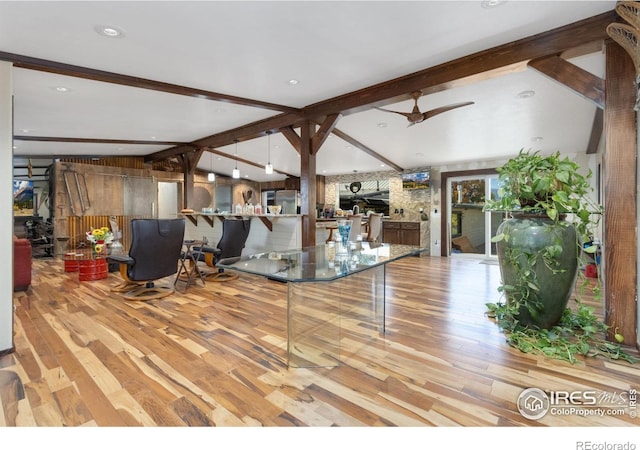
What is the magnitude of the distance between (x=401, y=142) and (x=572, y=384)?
17.8 ft

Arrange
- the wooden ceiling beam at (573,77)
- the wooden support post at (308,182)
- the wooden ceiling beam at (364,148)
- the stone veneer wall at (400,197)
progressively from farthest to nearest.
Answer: the stone veneer wall at (400,197) → the wooden ceiling beam at (364,148) → the wooden support post at (308,182) → the wooden ceiling beam at (573,77)

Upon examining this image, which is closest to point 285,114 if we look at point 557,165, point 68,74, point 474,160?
point 68,74

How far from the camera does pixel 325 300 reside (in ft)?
12.0

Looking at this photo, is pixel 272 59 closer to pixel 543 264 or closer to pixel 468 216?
pixel 543 264

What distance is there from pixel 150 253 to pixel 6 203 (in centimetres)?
150

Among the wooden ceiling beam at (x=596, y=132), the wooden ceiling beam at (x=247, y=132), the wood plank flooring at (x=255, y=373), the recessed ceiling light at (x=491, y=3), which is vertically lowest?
the wood plank flooring at (x=255, y=373)

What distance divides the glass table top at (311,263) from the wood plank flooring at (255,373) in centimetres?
71

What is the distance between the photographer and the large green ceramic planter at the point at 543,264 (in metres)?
2.62

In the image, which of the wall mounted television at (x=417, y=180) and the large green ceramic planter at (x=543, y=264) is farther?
the wall mounted television at (x=417, y=180)

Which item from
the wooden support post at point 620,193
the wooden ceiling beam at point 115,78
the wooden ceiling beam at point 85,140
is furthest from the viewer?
the wooden ceiling beam at point 85,140

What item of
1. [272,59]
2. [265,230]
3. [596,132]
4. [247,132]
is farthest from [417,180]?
[272,59]

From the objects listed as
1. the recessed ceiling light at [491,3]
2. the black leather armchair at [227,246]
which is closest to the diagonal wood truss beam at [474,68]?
the recessed ceiling light at [491,3]

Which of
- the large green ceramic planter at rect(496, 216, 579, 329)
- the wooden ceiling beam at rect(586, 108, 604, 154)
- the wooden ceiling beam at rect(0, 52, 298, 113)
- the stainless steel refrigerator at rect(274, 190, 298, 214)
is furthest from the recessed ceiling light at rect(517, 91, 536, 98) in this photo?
the stainless steel refrigerator at rect(274, 190, 298, 214)

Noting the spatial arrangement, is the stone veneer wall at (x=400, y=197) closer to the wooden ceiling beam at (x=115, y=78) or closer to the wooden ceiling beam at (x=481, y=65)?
the wooden ceiling beam at (x=481, y=65)
